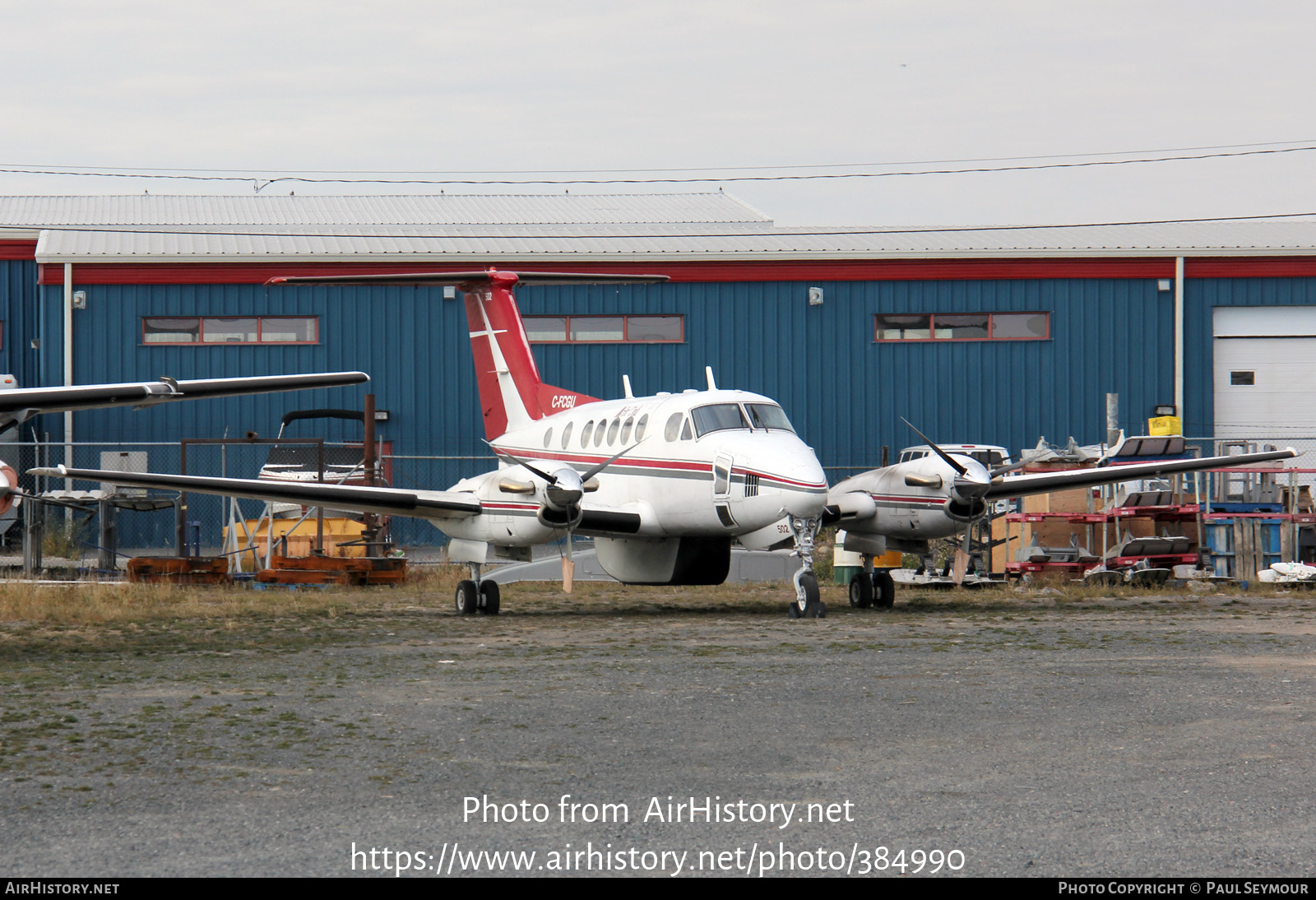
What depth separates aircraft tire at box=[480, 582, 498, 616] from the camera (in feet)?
56.0

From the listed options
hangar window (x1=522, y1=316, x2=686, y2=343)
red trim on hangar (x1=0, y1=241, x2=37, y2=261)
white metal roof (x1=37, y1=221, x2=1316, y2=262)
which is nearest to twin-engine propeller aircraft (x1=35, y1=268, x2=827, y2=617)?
hangar window (x1=522, y1=316, x2=686, y2=343)

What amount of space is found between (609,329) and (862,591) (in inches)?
579

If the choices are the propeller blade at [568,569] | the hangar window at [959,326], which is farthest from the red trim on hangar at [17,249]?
the propeller blade at [568,569]

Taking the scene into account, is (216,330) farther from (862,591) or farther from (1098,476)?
(1098,476)

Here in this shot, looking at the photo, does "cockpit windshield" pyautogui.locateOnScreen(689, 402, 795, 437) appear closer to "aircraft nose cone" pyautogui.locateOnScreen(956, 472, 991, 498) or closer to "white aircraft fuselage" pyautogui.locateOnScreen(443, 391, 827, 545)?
"white aircraft fuselage" pyautogui.locateOnScreen(443, 391, 827, 545)

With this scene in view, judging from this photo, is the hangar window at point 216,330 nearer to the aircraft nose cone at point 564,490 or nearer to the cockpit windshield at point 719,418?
the aircraft nose cone at point 564,490

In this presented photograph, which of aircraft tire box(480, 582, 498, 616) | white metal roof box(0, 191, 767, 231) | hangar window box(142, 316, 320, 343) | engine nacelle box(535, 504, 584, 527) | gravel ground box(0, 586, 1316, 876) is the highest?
white metal roof box(0, 191, 767, 231)

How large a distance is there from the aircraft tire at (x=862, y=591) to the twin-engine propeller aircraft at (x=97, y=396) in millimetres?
7414

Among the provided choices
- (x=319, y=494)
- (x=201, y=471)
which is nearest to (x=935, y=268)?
(x=201, y=471)

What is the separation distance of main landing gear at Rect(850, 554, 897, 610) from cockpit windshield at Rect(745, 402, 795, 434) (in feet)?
6.97

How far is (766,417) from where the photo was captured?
54.6ft

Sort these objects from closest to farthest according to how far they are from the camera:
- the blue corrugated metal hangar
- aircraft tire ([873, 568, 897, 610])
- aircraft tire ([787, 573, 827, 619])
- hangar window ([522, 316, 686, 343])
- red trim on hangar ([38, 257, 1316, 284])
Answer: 1. aircraft tire ([787, 573, 827, 619])
2. aircraft tire ([873, 568, 897, 610])
3. the blue corrugated metal hangar
4. hangar window ([522, 316, 686, 343])
5. red trim on hangar ([38, 257, 1316, 284])

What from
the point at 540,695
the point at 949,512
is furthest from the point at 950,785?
the point at 949,512

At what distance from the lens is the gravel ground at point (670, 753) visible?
5.30 m
